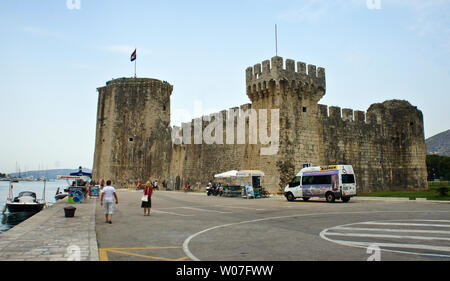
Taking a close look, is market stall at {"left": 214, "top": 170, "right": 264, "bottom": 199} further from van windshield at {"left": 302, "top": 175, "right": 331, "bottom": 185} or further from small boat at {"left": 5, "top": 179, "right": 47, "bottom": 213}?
small boat at {"left": 5, "top": 179, "right": 47, "bottom": 213}

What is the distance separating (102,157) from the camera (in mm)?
50062

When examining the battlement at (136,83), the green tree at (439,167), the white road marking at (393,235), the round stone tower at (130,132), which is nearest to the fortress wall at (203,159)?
the round stone tower at (130,132)

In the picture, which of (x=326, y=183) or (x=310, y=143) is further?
(x=310, y=143)

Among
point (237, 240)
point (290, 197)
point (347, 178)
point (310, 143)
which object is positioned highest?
point (310, 143)

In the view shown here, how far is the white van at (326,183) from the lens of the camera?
65.2 feet

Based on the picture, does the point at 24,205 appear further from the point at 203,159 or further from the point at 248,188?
the point at 203,159

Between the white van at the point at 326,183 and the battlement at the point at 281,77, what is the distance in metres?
8.06

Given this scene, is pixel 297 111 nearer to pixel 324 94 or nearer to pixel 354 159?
pixel 324 94

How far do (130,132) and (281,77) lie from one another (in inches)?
1178

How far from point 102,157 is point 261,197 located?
106 ft

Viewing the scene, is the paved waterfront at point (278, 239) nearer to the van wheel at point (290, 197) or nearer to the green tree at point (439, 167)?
the van wheel at point (290, 197)

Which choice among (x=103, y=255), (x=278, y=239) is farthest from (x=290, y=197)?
(x=103, y=255)

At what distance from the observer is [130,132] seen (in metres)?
49.3
